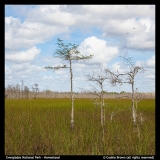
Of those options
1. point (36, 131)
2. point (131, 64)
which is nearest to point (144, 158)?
point (131, 64)

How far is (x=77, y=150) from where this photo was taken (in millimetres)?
7500

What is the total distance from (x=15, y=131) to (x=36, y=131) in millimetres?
1151

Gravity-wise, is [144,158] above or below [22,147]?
above
